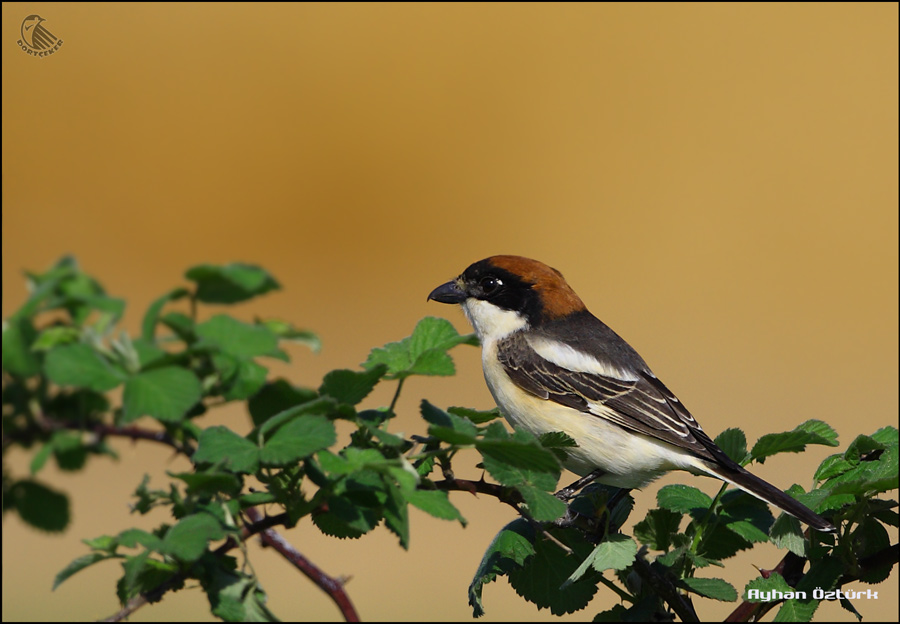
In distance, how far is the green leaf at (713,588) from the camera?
Result: 71.3 inches

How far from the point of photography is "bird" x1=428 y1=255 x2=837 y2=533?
3.39 meters

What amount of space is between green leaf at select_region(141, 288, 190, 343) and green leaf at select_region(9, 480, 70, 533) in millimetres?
277

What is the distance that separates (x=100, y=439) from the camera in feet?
4.14

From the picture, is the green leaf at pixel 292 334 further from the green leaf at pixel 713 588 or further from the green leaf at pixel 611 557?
the green leaf at pixel 713 588

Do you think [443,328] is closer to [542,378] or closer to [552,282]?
[542,378]

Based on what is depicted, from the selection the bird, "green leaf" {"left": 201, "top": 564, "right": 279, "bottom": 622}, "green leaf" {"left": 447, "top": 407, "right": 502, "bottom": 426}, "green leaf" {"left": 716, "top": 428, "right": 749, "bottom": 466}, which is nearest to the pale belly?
the bird

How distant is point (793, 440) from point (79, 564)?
1.49 meters

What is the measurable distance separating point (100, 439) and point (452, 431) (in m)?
0.53

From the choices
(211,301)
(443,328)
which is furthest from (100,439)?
(443,328)

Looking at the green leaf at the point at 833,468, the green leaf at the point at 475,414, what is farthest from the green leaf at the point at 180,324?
the green leaf at the point at 833,468

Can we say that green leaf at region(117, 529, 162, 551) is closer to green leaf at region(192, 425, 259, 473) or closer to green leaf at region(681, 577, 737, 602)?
green leaf at region(192, 425, 259, 473)

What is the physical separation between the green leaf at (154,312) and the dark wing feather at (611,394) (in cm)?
246

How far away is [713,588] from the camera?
183cm

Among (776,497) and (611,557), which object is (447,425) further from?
(776,497)
